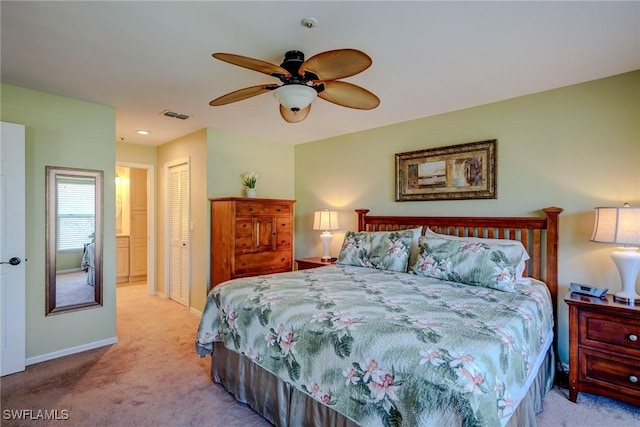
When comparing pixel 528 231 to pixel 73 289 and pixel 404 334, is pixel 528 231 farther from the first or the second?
pixel 73 289

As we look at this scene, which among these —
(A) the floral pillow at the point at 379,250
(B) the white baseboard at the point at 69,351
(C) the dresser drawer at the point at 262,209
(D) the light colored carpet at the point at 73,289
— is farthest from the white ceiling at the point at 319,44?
(B) the white baseboard at the point at 69,351

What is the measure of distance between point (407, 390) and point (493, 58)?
2234 mm

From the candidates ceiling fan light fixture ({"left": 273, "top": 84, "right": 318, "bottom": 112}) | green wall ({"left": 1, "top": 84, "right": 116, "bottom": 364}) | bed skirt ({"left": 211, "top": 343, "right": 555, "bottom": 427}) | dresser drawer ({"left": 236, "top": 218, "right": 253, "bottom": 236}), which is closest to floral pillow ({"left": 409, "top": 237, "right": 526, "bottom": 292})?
bed skirt ({"left": 211, "top": 343, "right": 555, "bottom": 427})

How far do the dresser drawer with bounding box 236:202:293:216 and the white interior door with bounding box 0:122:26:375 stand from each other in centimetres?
194

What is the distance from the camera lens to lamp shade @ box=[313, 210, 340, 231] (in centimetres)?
428

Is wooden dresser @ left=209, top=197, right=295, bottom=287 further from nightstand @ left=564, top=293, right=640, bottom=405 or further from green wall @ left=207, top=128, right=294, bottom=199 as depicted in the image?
nightstand @ left=564, top=293, right=640, bottom=405

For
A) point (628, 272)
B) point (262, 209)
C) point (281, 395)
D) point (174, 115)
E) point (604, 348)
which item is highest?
point (174, 115)

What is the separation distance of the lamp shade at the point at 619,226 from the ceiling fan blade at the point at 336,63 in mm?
2070

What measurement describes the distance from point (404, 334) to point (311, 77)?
5.12 ft

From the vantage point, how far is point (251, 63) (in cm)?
176

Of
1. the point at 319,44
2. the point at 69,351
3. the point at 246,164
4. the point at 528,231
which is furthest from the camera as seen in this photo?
the point at 246,164

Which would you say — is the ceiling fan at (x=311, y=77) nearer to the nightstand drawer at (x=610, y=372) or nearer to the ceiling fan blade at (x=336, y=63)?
the ceiling fan blade at (x=336, y=63)

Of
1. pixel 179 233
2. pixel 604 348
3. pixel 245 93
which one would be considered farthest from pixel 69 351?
pixel 604 348

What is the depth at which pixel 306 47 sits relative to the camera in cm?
212
